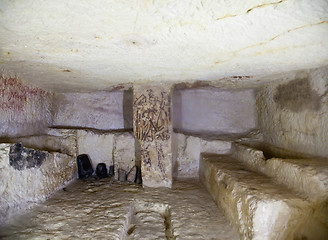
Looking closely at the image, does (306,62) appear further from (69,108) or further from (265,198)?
(69,108)

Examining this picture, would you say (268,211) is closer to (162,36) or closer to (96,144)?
(162,36)

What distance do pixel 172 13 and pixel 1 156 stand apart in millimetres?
2283

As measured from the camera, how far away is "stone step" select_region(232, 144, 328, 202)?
1.82 metres

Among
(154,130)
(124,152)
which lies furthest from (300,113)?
(124,152)

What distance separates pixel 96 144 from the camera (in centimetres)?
413

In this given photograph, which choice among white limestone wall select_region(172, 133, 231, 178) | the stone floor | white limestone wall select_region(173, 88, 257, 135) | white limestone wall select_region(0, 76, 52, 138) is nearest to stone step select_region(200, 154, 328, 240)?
the stone floor

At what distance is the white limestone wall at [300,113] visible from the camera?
7.94 ft

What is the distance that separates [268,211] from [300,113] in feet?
5.04

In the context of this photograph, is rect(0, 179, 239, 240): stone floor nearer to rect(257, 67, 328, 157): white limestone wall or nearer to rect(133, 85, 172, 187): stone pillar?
rect(133, 85, 172, 187): stone pillar

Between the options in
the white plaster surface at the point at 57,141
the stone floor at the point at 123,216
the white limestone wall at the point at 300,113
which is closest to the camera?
the stone floor at the point at 123,216

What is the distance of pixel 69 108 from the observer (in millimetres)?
4562

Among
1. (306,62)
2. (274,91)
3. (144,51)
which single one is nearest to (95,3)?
(144,51)

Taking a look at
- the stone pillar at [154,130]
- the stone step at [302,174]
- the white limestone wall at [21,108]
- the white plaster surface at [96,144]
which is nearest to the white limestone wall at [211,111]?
the stone pillar at [154,130]

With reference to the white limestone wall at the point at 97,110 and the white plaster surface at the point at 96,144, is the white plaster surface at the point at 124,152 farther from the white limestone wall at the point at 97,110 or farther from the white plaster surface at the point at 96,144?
the white limestone wall at the point at 97,110
